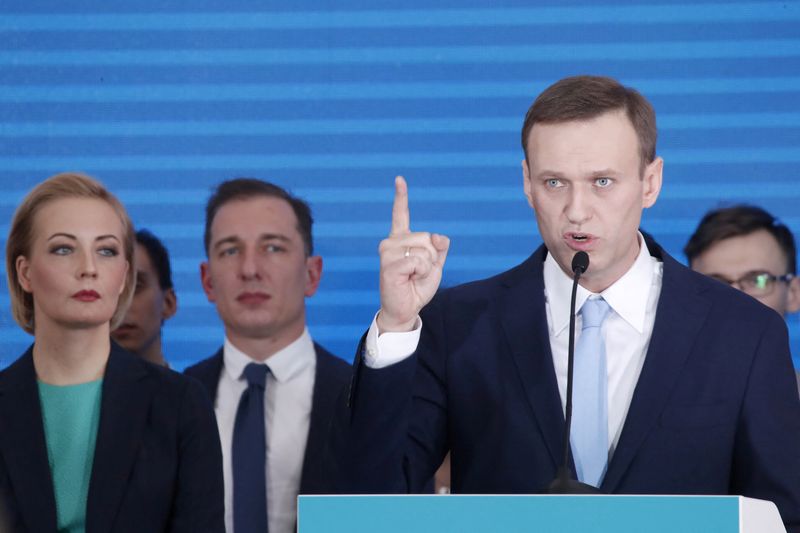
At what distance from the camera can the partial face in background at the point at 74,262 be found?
2639 millimetres

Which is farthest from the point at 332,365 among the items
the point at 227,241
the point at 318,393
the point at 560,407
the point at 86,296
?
the point at 560,407

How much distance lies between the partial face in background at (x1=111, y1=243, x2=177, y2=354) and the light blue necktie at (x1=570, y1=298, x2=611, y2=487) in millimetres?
1567

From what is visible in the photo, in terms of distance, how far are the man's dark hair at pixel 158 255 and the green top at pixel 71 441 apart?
792 millimetres

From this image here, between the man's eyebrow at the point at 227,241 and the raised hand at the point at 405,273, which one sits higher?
the man's eyebrow at the point at 227,241

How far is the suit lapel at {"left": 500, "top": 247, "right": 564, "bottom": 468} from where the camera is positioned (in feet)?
6.36

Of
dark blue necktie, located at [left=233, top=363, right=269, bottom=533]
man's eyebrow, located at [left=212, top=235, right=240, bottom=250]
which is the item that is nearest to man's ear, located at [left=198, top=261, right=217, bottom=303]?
man's eyebrow, located at [left=212, top=235, right=240, bottom=250]

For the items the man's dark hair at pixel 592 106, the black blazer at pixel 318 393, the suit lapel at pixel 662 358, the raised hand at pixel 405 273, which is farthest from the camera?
the black blazer at pixel 318 393

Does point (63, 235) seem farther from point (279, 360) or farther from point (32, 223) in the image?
point (279, 360)

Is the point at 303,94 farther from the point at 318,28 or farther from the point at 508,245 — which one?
the point at 508,245

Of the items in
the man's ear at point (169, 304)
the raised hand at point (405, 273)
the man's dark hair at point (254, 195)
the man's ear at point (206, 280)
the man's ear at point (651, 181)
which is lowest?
the raised hand at point (405, 273)

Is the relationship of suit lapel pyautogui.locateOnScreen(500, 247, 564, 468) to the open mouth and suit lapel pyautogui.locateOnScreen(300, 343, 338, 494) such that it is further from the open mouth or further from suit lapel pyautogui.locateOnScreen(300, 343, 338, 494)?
suit lapel pyautogui.locateOnScreen(300, 343, 338, 494)

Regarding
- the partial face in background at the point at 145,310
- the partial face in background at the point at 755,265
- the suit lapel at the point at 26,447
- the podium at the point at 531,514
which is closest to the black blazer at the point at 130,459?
the suit lapel at the point at 26,447

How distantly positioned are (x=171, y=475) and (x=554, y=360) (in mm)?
899

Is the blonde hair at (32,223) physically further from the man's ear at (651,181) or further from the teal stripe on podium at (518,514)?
the teal stripe on podium at (518,514)
